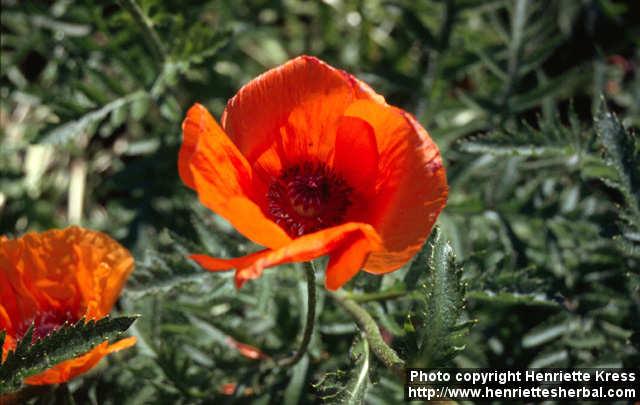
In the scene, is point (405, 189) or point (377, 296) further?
point (377, 296)

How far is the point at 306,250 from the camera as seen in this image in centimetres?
137

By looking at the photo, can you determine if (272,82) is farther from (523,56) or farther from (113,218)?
(113,218)

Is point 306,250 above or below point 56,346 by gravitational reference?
above

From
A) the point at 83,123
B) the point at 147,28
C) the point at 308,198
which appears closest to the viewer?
the point at 308,198

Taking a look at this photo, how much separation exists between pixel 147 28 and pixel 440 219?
121cm

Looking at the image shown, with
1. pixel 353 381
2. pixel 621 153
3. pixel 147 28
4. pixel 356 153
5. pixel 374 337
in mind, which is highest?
pixel 147 28

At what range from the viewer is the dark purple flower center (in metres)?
1.84

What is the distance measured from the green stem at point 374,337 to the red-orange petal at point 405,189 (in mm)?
214

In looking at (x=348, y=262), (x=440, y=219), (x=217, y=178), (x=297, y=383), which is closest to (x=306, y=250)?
(x=348, y=262)

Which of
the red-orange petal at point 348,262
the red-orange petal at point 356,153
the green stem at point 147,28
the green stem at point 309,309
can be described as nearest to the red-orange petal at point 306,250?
the red-orange petal at point 348,262

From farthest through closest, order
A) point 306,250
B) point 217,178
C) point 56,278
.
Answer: point 56,278 < point 217,178 < point 306,250

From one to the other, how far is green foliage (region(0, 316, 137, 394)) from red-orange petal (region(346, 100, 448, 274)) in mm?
604

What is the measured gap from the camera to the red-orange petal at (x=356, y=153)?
5.49 ft

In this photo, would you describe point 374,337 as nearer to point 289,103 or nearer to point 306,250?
point 306,250
